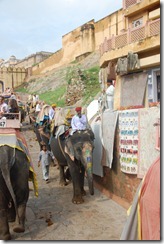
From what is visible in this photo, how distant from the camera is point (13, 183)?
597cm

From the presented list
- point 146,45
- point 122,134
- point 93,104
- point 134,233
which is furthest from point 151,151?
point 146,45

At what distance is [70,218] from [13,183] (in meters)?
1.73

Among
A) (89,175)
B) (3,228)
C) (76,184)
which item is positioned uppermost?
(89,175)

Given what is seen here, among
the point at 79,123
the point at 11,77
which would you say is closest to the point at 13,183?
the point at 79,123

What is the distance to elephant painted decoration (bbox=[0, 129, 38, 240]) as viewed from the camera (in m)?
5.69

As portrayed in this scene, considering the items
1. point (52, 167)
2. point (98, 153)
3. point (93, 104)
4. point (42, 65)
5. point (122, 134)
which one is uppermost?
point (42, 65)

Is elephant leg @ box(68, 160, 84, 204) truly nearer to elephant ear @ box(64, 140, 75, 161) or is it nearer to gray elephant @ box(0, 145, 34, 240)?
elephant ear @ box(64, 140, 75, 161)

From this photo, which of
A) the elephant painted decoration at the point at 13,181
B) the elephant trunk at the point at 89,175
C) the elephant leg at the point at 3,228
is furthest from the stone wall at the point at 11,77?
the elephant leg at the point at 3,228

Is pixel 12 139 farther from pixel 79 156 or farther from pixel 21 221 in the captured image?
pixel 79 156

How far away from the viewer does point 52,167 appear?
12867 mm

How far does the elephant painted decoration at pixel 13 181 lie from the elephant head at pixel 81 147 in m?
1.91

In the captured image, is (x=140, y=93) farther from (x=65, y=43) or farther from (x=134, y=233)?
(x=65, y=43)

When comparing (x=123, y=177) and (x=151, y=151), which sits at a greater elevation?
(x=151, y=151)

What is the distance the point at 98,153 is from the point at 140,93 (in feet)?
11.0
